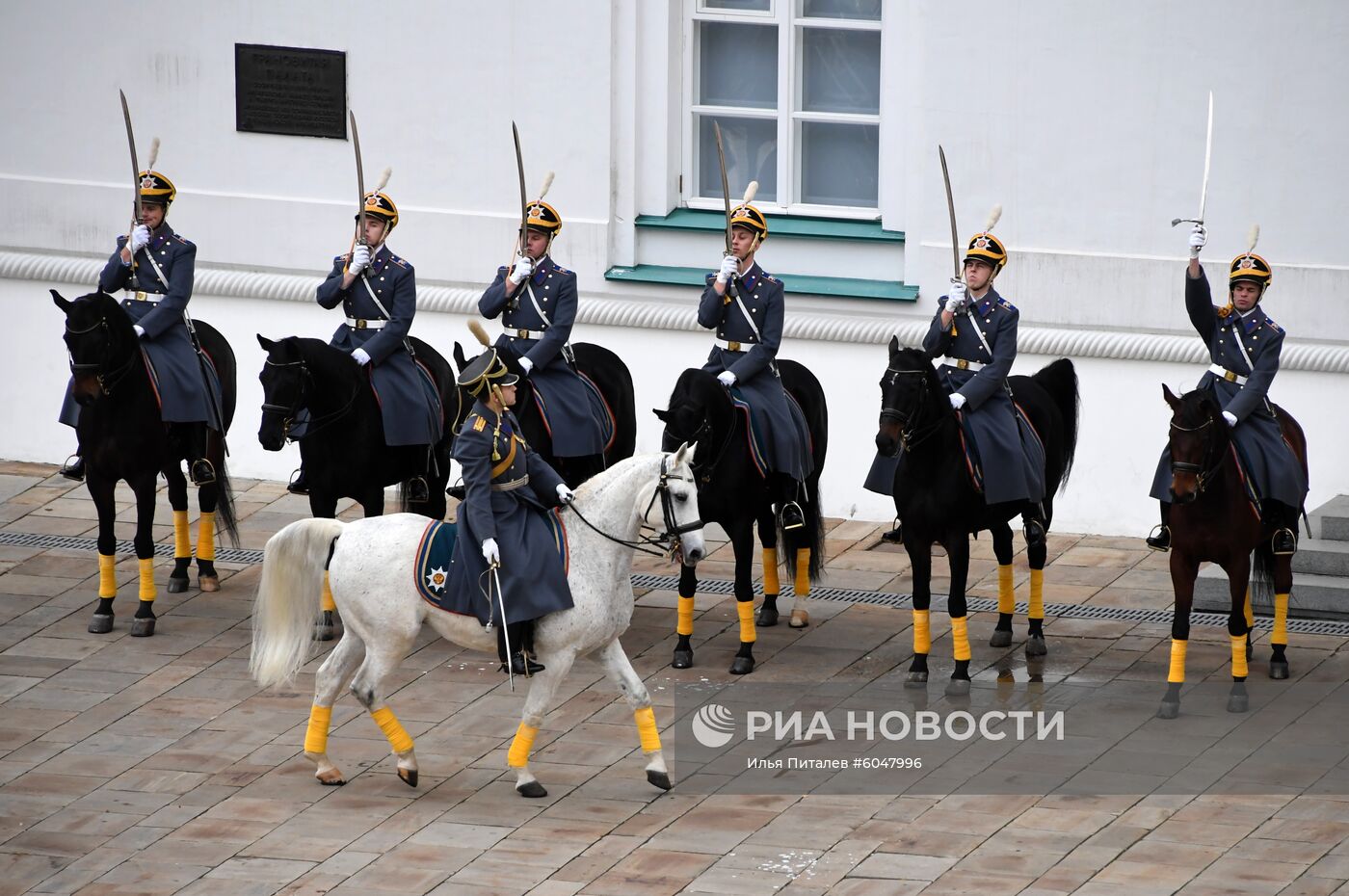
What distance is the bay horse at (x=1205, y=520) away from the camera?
10.4 m

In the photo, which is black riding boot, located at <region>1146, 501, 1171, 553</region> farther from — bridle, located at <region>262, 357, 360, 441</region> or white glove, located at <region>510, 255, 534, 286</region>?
bridle, located at <region>262, 357, 360, 441</region>

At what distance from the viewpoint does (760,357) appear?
38.3 ft

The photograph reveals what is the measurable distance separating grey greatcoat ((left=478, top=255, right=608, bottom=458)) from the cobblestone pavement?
1249 mm

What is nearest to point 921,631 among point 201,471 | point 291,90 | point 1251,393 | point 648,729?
point 1251,393

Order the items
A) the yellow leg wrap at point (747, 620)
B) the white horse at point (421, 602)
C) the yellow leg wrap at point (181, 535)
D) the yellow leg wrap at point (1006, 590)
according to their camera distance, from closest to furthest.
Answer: the white horse at point (421, 602) < the yellow leg wrap at point (747, 620) < the yellow leg wrap at point (1006, 590) < the yellow leg wrap at point (181, 535)

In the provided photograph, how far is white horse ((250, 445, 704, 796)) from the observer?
9281 millimetres

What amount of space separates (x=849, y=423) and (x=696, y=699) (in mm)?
4182

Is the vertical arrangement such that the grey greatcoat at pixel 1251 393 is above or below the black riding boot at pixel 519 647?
above

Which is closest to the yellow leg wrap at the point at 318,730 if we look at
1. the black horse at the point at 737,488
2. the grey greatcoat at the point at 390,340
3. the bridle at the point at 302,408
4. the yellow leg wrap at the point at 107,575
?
the bridle at the point at 302,408

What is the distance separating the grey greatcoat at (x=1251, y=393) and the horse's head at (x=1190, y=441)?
264mm

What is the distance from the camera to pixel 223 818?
362 inches

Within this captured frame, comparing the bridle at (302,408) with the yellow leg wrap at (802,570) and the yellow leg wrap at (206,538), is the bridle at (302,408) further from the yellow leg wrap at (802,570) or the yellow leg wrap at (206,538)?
the yellow leg wrap at (802,570)

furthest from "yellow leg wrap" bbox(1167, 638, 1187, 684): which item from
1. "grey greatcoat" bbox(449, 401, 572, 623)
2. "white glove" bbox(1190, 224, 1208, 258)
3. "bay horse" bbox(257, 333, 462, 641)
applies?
"bay horse" bbox(257, 333, 462, 641)

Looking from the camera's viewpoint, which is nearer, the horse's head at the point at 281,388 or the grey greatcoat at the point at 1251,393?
the grey greatcoat at the point at 1251,393
